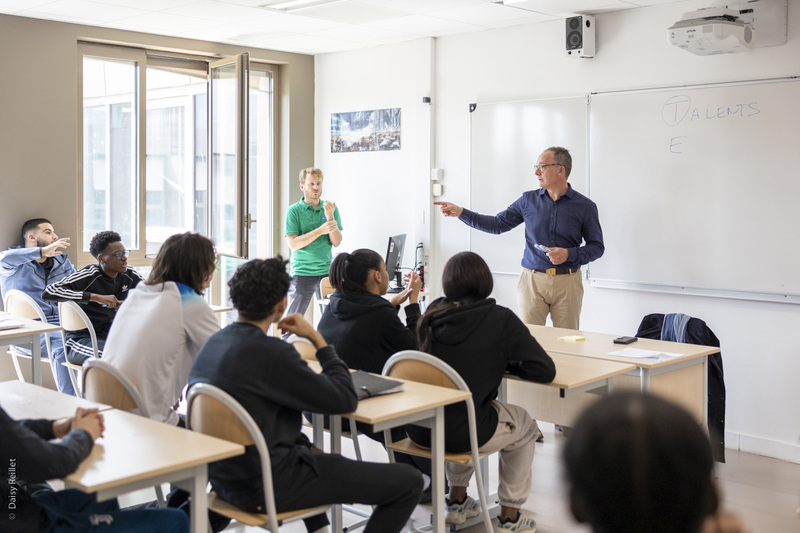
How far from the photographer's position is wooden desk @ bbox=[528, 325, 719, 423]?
3.46m

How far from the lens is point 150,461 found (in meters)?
2.03

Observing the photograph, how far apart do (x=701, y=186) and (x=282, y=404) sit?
10.8ft

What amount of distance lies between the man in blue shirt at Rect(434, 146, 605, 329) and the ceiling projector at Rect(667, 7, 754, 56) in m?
0.92

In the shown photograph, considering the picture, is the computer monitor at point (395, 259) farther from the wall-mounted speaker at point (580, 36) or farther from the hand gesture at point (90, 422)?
the hand gesture at point (90, 422)

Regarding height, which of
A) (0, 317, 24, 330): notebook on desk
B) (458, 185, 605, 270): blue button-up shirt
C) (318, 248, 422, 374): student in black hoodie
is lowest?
(0, 317, 24, 330): notebook on desk

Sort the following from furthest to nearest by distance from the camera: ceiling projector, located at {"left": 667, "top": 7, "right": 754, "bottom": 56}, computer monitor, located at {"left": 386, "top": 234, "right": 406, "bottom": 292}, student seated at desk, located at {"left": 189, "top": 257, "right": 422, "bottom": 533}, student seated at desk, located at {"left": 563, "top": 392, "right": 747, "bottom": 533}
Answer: computer monitor, located at {"left": 386, "top": 234, "right": 406, "bottom": 292}, ceiling projector, located at {"left": 667, "top": 7, "right": 754, "bottom": 56}, student seated at desk, located at {"left": 189, "top": 257, "right": 422, "bottom": 533}, student seated at desk, located at {"left": 563, "top": 392, "right": 747, "bottom": 533}

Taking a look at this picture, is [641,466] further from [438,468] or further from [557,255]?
[557,255]

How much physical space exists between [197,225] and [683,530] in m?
6.30

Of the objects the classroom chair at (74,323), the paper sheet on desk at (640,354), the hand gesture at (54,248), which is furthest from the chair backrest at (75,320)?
the paper sheet on desk at (640,354)

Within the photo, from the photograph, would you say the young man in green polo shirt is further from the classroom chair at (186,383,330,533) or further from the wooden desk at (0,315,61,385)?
the classroom chair at (186,383,330,533)

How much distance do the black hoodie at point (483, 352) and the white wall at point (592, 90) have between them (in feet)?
7.04

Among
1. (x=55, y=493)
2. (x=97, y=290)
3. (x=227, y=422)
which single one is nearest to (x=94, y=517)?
(x=55, y=493)

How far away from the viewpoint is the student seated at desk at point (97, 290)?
14.4 ft

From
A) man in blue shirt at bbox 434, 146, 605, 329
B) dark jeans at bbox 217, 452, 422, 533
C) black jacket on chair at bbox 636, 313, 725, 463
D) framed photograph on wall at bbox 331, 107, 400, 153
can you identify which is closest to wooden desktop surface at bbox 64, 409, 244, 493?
dark jeans at bbox 217, 452, 422, 533
